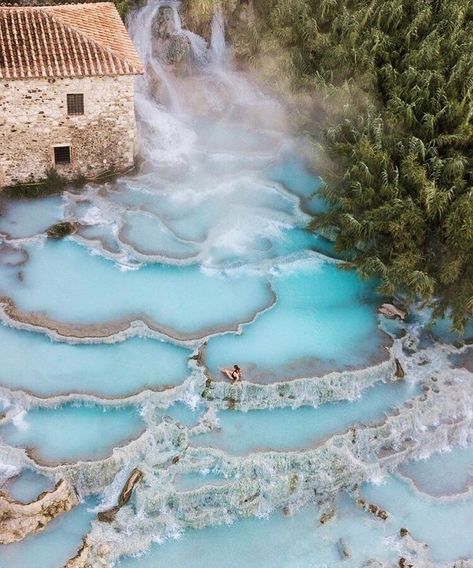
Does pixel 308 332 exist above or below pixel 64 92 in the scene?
below

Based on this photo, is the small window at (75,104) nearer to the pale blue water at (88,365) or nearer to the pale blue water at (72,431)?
the pale blue water at (88,365)

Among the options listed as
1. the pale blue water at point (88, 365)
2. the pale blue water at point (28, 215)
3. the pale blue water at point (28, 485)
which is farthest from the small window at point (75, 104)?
the pale blue water at point (28, 485)

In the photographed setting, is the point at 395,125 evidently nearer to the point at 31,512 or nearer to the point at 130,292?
the point at 130,292

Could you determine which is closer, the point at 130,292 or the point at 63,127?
the point at 130,292

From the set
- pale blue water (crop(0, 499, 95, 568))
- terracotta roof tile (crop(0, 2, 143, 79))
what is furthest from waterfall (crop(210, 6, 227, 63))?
pale blue water (crop(0, 499, 95, 568))

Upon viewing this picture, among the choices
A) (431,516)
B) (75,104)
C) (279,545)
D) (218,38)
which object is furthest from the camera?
(218,38)

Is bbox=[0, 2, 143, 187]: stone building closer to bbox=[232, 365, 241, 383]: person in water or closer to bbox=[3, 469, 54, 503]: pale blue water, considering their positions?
bbox=[232, 365, 241, 383]: person in water

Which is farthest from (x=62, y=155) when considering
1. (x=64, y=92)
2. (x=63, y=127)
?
(x=64, y=92)
